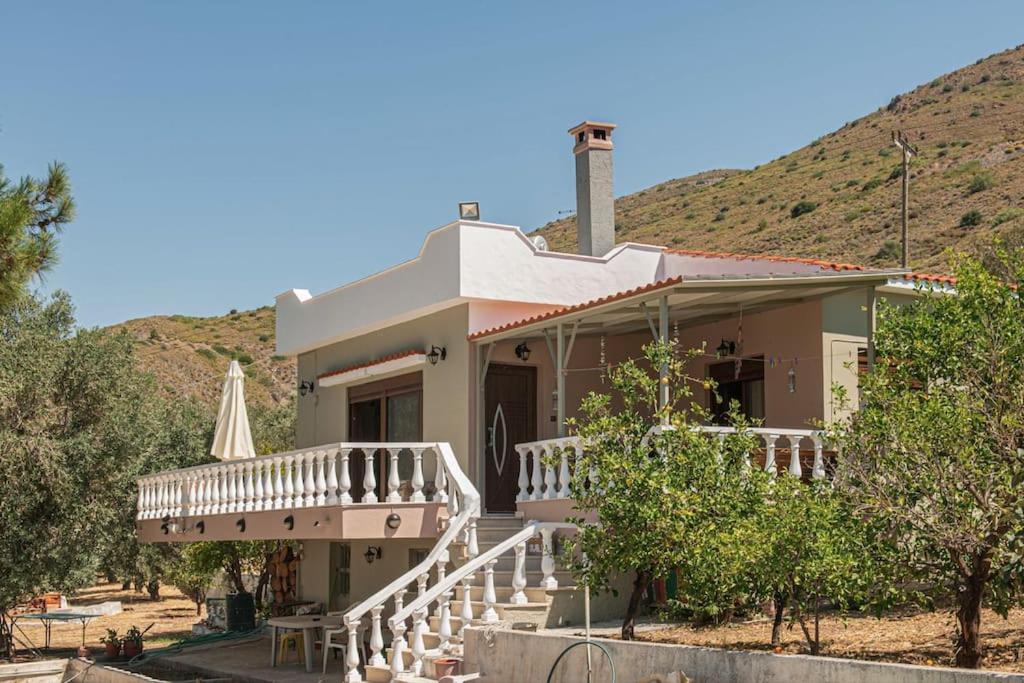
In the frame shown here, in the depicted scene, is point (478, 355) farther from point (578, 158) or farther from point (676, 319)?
point (578, 158)

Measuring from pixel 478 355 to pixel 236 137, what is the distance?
9.69 meters

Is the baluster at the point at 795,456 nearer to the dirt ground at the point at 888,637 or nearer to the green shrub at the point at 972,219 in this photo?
the dirt ground at the point at 888,637

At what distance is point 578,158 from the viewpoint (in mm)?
18641

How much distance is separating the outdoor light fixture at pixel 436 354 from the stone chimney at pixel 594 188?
9.49ft

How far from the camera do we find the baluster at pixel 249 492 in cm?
1631

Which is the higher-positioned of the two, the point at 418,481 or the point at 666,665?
the point at 418,481

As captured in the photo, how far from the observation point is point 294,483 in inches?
639

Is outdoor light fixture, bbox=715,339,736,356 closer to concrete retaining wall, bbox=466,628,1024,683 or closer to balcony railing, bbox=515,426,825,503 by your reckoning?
balcony railing, bbox=515,426,825,503

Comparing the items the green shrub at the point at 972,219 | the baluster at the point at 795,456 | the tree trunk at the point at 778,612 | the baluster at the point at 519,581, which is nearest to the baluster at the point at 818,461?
the baluster at the point at 795,456

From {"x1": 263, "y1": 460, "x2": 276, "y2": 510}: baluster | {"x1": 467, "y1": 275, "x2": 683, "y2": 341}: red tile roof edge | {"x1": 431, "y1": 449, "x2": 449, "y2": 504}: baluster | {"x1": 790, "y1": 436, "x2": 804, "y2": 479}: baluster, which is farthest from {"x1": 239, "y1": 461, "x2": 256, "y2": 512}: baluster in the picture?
{"x1": 790, "y1": 436, "x2": 804, "y2": 479}: baluster

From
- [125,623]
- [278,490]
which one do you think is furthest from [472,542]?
[125,623]

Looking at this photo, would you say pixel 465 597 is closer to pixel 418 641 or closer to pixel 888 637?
pixel 418 641

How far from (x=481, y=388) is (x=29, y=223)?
622 cm

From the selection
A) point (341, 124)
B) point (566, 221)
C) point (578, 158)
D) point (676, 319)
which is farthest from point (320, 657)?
point (566, 221)
